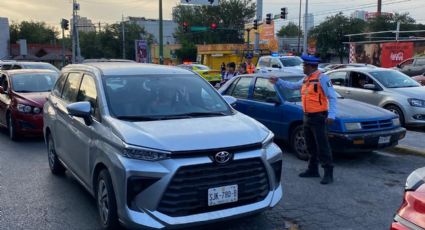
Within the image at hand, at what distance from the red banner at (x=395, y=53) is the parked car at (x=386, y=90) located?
22720mm

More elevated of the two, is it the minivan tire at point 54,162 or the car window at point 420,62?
the car window at point 420,62

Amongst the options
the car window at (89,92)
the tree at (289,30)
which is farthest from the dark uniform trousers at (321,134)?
the tree at (289,30)

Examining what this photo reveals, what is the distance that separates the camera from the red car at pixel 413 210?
2688 millimetres

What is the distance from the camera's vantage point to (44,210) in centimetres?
543

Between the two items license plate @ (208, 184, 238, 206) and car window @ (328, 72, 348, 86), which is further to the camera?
car window @ (328, 72, 348, 86)

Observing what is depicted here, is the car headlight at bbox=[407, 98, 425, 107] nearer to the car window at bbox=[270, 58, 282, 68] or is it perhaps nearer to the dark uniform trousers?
the dark uniform trousers

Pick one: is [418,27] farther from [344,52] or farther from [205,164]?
[205,164]

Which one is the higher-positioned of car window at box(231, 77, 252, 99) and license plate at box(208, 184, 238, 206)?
car window at box(231, 77, 252, 99)

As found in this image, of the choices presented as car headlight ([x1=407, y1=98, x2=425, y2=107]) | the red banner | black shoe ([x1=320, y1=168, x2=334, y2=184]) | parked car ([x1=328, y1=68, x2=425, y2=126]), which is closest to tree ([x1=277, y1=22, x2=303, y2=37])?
the red banner

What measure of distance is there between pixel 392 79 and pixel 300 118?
4880 millimetres

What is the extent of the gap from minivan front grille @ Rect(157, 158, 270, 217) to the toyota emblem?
0.13 ft

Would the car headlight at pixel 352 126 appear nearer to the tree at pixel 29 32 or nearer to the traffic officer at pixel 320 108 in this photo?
the traffic officer at pixel 320 108

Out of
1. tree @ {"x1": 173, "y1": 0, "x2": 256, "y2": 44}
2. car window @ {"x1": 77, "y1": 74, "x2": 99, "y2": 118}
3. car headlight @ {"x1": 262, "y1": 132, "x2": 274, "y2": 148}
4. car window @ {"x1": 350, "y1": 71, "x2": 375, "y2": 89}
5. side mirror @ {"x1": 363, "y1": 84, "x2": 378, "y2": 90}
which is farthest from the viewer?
tree @ {"x1": 173, "y1": 0, "x2": 256, "y2": 44}

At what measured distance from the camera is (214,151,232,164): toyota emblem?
161 inches
